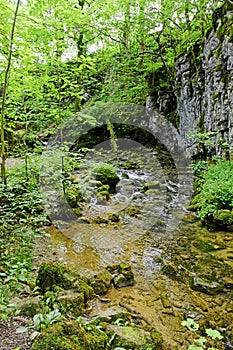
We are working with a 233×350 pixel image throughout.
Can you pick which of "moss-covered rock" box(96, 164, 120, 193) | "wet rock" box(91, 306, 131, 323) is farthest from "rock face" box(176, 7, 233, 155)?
"wet rock" box(91, 306, 131, 323)

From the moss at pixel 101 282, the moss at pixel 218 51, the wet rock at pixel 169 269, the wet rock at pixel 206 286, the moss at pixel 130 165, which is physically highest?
the moss at pixel 218 51

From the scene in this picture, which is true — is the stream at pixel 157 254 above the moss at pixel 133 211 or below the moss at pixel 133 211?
below

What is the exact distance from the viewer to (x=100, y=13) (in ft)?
31.5

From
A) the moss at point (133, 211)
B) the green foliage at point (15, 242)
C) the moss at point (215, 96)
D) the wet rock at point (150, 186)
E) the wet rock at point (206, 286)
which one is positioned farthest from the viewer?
the wet rock at point (150, 186)

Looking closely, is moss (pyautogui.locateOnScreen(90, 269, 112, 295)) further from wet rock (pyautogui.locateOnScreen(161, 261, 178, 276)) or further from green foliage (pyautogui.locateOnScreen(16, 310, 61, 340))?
green foliage (pyautogui.locateOnScreen(16, 310, 61, 340))

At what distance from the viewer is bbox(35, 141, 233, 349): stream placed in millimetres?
3566

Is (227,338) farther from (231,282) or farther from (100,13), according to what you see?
(100,13)

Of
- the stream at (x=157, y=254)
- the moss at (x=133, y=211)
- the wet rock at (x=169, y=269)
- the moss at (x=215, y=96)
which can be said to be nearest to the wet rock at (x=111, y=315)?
the stream at (x=157, y=254)

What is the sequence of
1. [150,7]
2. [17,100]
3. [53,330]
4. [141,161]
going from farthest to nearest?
[141,161] → [150,7] → [17,100] → [53,330]

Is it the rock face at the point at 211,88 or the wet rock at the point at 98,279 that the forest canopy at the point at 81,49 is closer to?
the rock face at the point at 211,88

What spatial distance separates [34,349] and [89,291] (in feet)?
5.96

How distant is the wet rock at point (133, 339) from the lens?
8.02 feet

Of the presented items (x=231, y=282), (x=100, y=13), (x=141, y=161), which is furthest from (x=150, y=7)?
(x=231, y=282)

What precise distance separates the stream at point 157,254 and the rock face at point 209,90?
238cm
